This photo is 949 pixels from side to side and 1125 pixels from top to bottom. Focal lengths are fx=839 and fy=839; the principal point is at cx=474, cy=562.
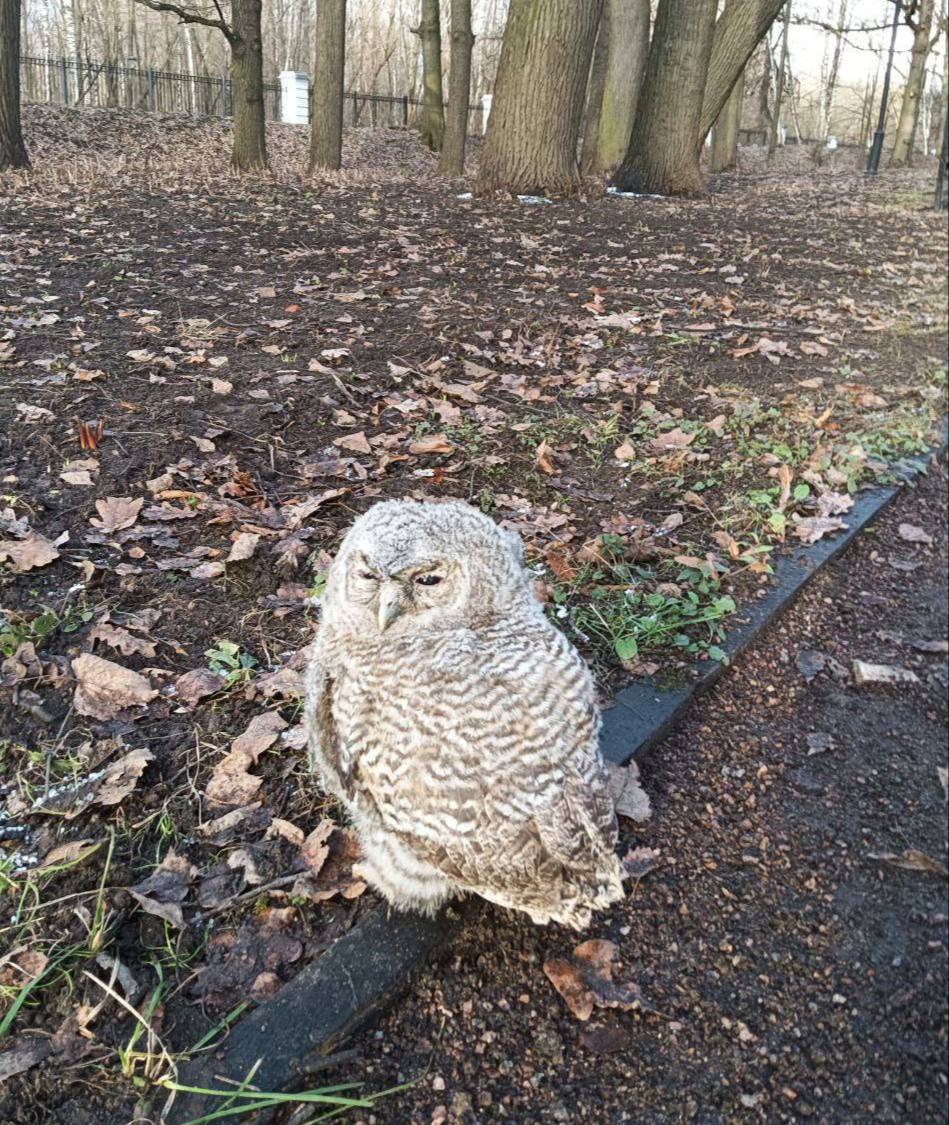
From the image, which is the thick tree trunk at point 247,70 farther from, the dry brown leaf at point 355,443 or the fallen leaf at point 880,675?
the fallen leaf at point 880,675

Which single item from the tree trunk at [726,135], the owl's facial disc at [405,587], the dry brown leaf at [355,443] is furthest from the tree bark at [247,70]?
the owl's facial disc at [405,587]

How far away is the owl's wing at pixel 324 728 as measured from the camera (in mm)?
2348

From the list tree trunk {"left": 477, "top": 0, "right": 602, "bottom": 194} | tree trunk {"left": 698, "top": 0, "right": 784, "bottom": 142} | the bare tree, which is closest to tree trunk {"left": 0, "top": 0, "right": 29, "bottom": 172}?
the bare tree

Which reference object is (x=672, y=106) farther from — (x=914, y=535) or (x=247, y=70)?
(x=914, y=535)

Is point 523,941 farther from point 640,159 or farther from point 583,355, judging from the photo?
point 640,159

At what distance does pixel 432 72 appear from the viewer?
21.3 metres

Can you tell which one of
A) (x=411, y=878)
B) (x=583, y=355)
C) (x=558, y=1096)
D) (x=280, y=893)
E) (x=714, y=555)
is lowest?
(x=558, y=1096)

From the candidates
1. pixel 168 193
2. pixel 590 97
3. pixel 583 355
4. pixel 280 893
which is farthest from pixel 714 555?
pixel 590 97

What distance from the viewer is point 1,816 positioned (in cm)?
257

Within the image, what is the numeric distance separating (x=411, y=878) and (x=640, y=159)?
13655 mm

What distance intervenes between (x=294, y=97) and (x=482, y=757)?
1262 inches

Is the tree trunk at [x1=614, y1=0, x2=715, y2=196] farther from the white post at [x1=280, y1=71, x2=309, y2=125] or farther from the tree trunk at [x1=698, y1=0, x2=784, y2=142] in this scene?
the white post at [x1=280, y1=71, x2=309, y2=125]

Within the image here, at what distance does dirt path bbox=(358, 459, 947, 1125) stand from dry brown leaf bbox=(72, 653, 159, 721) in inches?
57.3

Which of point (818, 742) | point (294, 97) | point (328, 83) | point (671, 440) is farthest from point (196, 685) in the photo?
point (294, 97)
